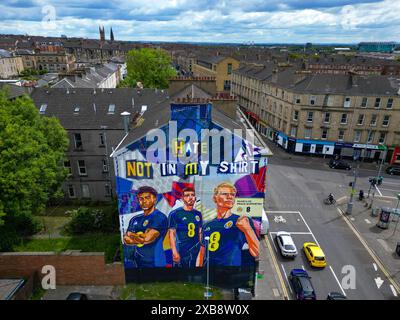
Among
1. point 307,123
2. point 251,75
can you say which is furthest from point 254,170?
point 251,75

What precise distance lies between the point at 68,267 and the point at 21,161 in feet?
26.2

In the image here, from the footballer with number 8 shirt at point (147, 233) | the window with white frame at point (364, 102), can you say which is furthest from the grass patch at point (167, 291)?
the window with white frame at point (364, 102)

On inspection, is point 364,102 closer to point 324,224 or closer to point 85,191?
point 324,224

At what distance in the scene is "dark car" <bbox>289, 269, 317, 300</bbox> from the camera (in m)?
20.0

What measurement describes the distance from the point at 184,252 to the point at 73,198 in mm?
19129

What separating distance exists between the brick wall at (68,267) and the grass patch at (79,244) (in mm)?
1527

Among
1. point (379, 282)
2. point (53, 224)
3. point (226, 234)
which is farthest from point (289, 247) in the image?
point (53, 224)

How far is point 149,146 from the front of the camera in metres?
17.9

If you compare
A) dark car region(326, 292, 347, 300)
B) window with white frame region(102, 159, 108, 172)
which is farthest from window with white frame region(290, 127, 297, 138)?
dark car region(326, 292, 347, 300)

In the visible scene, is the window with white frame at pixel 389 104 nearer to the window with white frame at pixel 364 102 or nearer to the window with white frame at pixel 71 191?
the window with white frame at pixel 364 102

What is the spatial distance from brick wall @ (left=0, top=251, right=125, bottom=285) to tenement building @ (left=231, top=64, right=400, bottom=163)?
37819 mm

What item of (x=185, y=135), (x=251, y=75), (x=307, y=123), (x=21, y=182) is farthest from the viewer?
(x=251, y=75)
